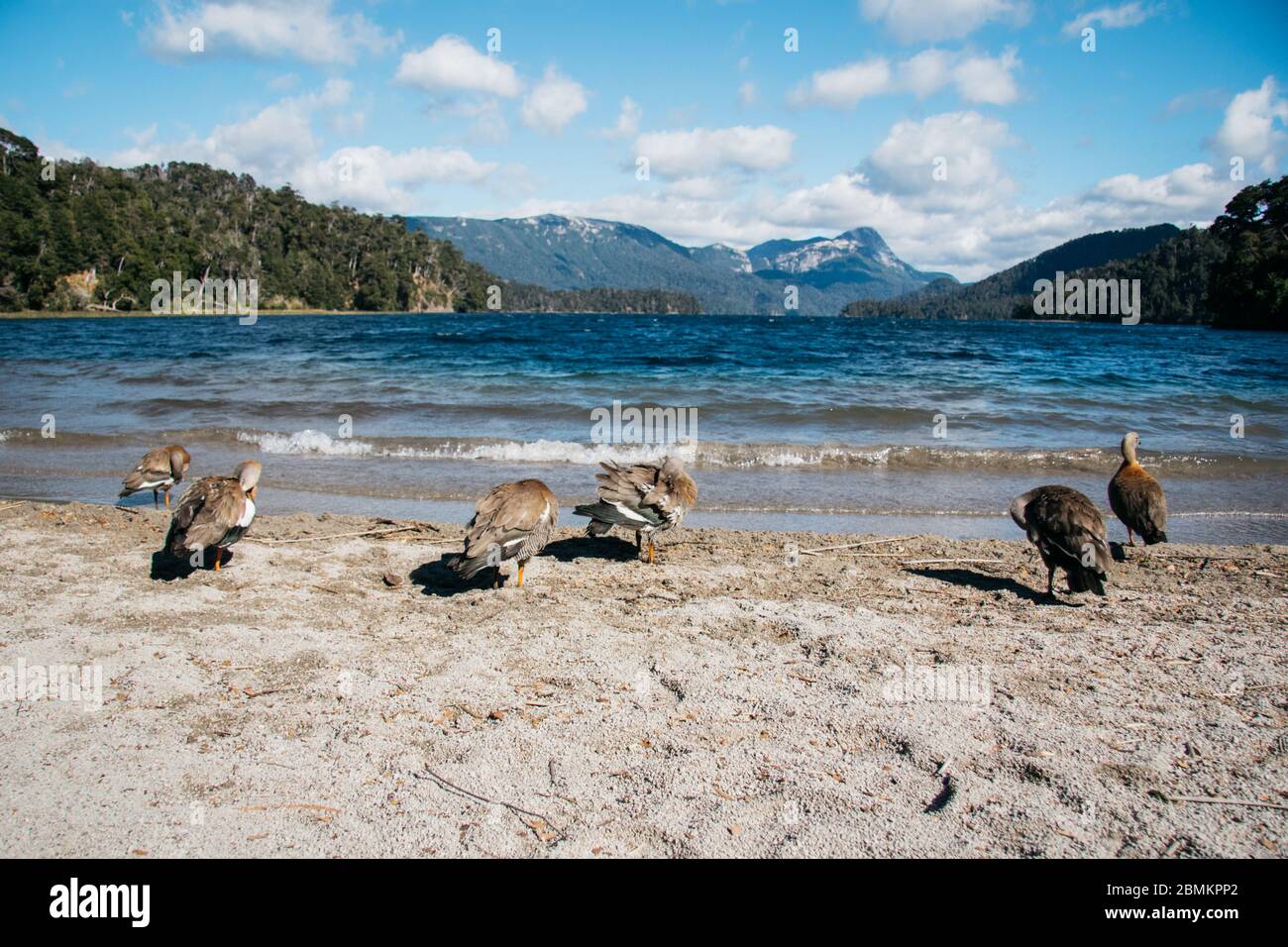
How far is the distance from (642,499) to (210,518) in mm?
3751

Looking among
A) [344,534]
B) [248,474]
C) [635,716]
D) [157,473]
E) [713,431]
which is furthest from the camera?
[713,431]

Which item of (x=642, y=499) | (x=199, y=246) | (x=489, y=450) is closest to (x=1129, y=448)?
(x=642, y=499)

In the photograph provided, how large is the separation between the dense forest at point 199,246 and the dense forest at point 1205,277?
64.8 metres

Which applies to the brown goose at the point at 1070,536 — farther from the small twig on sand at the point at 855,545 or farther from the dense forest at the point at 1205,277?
the dense forest at the point at 1205,277

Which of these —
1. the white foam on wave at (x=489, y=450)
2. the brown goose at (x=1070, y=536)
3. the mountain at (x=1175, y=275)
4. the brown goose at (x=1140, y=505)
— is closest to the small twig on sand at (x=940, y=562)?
the brown goose at (x=1070, y=536)

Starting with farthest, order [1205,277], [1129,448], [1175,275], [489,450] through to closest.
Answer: [1175,275], [1205,277], [489,450], [1129,448]

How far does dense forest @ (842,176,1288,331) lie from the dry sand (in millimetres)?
76883

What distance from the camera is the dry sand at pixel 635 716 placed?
3.07 m

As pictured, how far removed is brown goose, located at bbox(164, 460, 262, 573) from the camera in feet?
19.7

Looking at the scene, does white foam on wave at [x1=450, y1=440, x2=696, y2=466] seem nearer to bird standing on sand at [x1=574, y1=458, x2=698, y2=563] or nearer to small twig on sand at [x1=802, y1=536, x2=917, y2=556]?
small twig on sand at [x1=802, y1=536, x2=917, y2=556]

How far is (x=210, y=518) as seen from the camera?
20.3 feet

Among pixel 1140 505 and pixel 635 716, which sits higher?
pixel 1140 505

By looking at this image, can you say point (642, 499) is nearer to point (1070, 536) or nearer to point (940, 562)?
point (940, 562)

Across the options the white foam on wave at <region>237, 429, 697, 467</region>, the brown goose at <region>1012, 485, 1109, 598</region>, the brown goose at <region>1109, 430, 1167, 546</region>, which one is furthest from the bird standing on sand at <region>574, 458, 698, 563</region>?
the white foam on wave at <region>237, 429, 697, 467</region>
